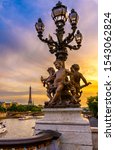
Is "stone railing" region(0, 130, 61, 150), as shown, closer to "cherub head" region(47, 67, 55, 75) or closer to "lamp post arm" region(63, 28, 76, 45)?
"cherub head" region(47, 67, 55, 75)

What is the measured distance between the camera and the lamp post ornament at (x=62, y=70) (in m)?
8.27

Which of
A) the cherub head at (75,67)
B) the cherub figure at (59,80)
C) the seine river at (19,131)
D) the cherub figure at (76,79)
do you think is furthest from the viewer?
the cherub head at (75,67)

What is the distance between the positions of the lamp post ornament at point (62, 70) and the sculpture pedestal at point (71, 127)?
23cm

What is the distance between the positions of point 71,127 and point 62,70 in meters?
1.86

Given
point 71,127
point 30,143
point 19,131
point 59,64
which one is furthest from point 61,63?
point 19,131

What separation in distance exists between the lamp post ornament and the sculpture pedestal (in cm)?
23

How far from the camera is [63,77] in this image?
27.1 feet

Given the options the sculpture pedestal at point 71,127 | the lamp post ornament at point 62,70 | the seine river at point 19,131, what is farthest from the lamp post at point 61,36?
the seine river at point 19,131

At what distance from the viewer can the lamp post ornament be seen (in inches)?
326

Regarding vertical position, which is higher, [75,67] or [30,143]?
[75,67]

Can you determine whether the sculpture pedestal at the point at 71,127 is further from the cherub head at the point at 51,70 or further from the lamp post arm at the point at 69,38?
the lamp post arm at the point at 69,38

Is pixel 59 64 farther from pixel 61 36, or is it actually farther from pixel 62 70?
pixel 61 36

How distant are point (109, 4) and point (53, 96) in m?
4.15

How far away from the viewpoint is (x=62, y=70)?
838cm
